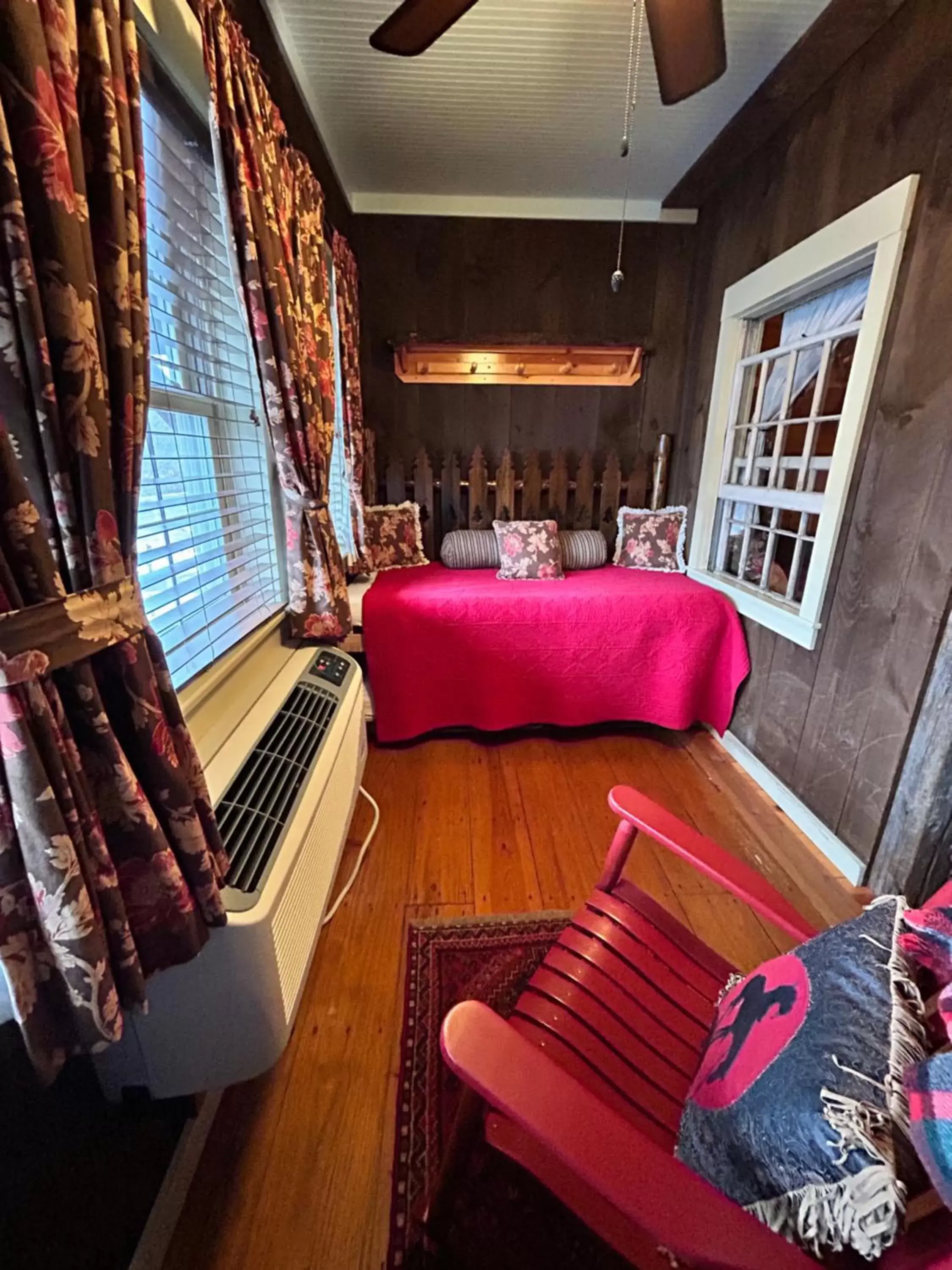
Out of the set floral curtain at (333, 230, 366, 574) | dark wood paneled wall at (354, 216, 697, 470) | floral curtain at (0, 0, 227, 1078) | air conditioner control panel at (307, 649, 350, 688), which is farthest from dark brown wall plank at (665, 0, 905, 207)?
air conditioner control panel at (307, 649, 350, 688)

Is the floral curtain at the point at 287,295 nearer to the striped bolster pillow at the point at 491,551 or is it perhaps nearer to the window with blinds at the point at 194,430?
the window with blinds at the point at 194,430

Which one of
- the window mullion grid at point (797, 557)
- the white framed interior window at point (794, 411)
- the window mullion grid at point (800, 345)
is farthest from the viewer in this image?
the window mullion grid at point (797, 557)

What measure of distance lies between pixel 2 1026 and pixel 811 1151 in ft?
3.16

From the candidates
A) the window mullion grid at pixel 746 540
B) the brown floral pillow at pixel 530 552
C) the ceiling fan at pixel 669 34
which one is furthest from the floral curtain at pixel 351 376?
the window mullion grid at pixel 746 540

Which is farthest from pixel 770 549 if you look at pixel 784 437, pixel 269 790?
pixel 269 790

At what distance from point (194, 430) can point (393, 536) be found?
1.54 meters

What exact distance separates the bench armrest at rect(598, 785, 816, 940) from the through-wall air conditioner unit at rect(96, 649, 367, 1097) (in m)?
0.63

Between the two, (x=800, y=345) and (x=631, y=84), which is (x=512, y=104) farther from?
(x=800, y=345)

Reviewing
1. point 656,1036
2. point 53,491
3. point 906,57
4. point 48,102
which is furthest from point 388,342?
point 656,1036

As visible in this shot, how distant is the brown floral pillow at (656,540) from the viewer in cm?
291

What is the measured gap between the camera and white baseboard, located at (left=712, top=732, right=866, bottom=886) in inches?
68.1

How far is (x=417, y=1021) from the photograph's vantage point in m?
1.26

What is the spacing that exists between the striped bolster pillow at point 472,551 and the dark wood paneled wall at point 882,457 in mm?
1461

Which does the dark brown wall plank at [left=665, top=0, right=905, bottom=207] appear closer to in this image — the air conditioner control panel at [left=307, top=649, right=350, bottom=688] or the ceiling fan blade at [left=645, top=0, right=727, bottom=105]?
the ceiling fan blade at [left=645, top=0, right=727, bottom=105]
